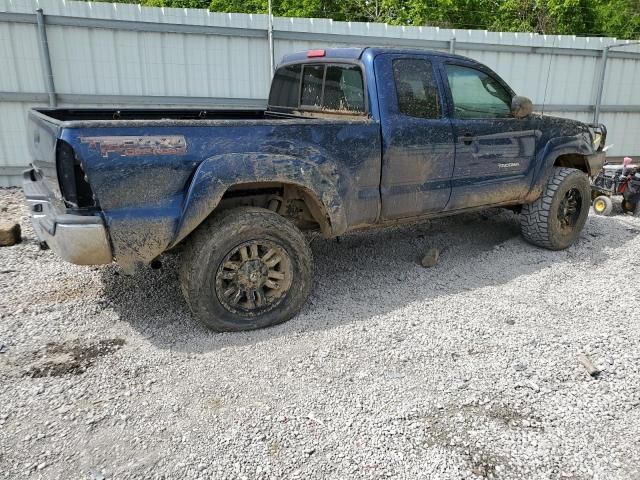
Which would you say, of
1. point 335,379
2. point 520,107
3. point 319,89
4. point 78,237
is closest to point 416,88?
point 319,89

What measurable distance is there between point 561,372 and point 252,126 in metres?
2.61

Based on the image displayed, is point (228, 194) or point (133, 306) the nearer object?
point (228, 194)

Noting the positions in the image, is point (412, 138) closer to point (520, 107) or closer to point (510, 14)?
point (520, 107)

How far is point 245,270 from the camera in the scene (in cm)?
374

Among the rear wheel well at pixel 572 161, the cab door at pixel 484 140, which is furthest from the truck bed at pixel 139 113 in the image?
the rear wheel well at pixel 572 161

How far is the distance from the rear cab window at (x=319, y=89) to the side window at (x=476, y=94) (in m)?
0.93

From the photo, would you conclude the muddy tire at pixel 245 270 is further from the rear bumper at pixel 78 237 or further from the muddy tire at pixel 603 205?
the muddy tire at pixel 603 205

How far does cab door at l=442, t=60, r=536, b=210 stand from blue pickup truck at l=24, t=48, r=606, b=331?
0.05 ft

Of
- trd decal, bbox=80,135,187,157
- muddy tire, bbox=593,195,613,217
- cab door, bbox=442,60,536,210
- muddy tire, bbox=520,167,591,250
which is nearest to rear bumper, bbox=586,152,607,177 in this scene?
muddy tire, bbox=520,167,591,250

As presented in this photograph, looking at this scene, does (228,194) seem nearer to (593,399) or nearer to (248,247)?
(248,247)

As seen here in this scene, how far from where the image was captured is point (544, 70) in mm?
10078

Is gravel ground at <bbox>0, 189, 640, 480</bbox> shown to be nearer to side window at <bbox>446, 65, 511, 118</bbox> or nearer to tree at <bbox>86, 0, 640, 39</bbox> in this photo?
side window at <bbox>446, 65, 511, 118</bbox>

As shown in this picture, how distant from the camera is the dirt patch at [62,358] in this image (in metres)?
3.26

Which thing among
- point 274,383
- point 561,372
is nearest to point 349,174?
point 274,383
